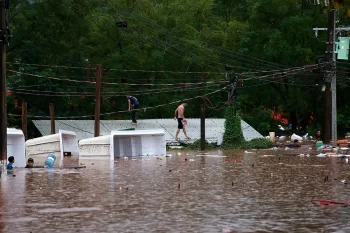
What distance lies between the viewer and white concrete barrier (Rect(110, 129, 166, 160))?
134 feet

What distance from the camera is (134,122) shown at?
54.2 m

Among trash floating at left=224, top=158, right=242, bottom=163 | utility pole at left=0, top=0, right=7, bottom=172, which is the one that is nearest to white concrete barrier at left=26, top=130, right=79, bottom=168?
trash floating at left=224, top=158, right=242, bottom=163

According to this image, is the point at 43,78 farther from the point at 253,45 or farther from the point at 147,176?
the point at 147,176

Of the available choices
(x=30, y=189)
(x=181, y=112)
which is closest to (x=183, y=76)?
(x=181, y=112)

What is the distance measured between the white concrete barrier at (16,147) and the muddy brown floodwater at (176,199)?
3.13 m

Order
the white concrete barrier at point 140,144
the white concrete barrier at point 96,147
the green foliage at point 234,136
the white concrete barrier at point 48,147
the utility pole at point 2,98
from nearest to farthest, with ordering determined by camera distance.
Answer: the utility pole at point 2,98 → the white concrete barrier at point 96,147 → the white concrete barrier at point 140,144 → the white concrete barrier at point 48,147 → the green foliage at point 234,136

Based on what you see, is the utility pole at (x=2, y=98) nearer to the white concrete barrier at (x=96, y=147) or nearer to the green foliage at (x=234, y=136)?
the white concrete barrier at (x=96, y=147)

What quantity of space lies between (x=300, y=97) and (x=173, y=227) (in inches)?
2156

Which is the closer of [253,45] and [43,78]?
[43,78]

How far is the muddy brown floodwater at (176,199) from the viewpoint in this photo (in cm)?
1485

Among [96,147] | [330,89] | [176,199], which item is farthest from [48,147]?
[176,199]

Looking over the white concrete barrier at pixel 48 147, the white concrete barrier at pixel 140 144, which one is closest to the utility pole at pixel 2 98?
the white concrete barrier at pixel 140 144

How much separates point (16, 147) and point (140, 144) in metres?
9.76

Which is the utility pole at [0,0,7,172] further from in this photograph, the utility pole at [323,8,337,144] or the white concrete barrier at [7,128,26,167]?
the utility pole at [323,8,337,144]
